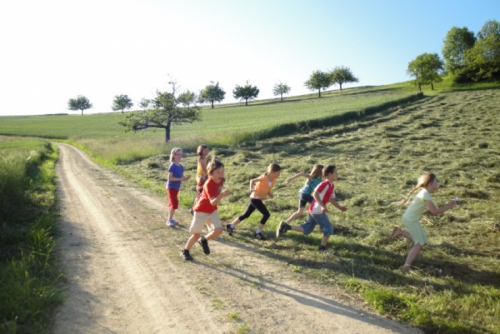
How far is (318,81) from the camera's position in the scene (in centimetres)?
7819

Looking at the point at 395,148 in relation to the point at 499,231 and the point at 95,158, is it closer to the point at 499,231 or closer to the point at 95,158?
the point at 499,231

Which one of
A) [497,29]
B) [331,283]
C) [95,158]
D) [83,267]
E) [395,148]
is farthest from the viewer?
[497,29]

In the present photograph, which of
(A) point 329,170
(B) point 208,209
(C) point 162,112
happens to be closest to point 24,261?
(B) point 208,209

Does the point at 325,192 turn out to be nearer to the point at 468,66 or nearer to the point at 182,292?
the point at 182,292

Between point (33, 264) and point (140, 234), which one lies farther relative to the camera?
point (140, 234)

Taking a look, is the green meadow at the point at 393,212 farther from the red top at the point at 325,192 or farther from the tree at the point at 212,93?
the tree at the point at 212,93

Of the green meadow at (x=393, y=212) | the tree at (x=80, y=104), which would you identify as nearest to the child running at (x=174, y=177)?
the green meadow at (x=393, y=212)

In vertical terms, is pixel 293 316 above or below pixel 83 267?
below

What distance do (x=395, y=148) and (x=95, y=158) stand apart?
64.4ft

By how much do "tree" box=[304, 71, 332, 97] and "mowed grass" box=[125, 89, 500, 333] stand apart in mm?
62419

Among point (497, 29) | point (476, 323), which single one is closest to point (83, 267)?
point (476, 323)

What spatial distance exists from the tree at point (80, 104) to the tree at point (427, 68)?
96.4 meters

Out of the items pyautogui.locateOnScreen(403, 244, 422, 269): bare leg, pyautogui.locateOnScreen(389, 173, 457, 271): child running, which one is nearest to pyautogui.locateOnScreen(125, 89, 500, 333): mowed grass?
pyautogui.locateOnScreen(403, 244, 422, 269): bare leg

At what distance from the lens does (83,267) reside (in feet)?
17.1
